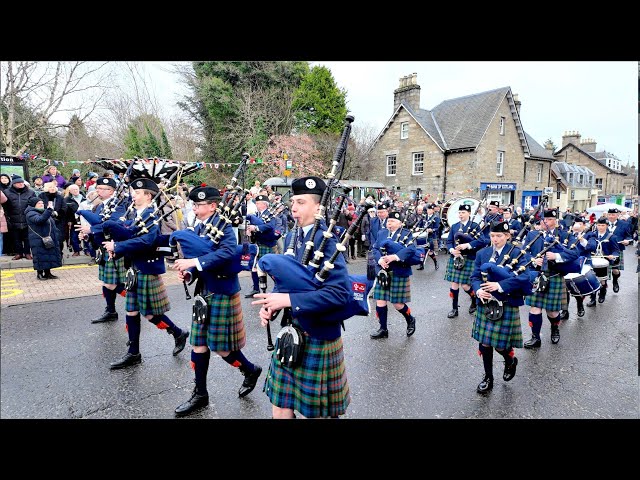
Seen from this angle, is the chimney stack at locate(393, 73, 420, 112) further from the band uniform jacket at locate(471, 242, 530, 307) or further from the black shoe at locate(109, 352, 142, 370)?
the black shoe at locate(109, 352, 142, 370)

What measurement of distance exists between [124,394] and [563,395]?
4.53m

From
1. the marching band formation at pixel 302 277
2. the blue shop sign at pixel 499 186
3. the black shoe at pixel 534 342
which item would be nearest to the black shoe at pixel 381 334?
the marching band formation at pixel 302 277

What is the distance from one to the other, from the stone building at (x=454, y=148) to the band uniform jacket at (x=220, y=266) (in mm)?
20300

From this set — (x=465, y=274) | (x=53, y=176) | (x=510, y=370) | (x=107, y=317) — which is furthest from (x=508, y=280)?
(x=53, y=176)

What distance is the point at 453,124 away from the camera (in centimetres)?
2392

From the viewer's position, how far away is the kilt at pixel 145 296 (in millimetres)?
4090

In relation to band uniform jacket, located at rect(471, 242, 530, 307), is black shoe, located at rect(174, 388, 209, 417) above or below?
below

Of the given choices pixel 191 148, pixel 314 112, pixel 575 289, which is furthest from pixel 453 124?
pixel 575 289

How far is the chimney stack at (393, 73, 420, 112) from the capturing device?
76.8 feet

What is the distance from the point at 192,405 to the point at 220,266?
130cm

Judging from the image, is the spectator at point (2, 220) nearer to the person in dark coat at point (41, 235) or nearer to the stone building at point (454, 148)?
the person in dark coat at point (41, 235)

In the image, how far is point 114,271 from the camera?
5.16 metres

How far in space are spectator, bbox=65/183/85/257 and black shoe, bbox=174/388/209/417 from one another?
6.62 m

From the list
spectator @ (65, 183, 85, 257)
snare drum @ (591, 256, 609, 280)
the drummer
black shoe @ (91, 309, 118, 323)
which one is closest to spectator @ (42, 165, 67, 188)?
spectator @ (65, 183, 85, 257)
